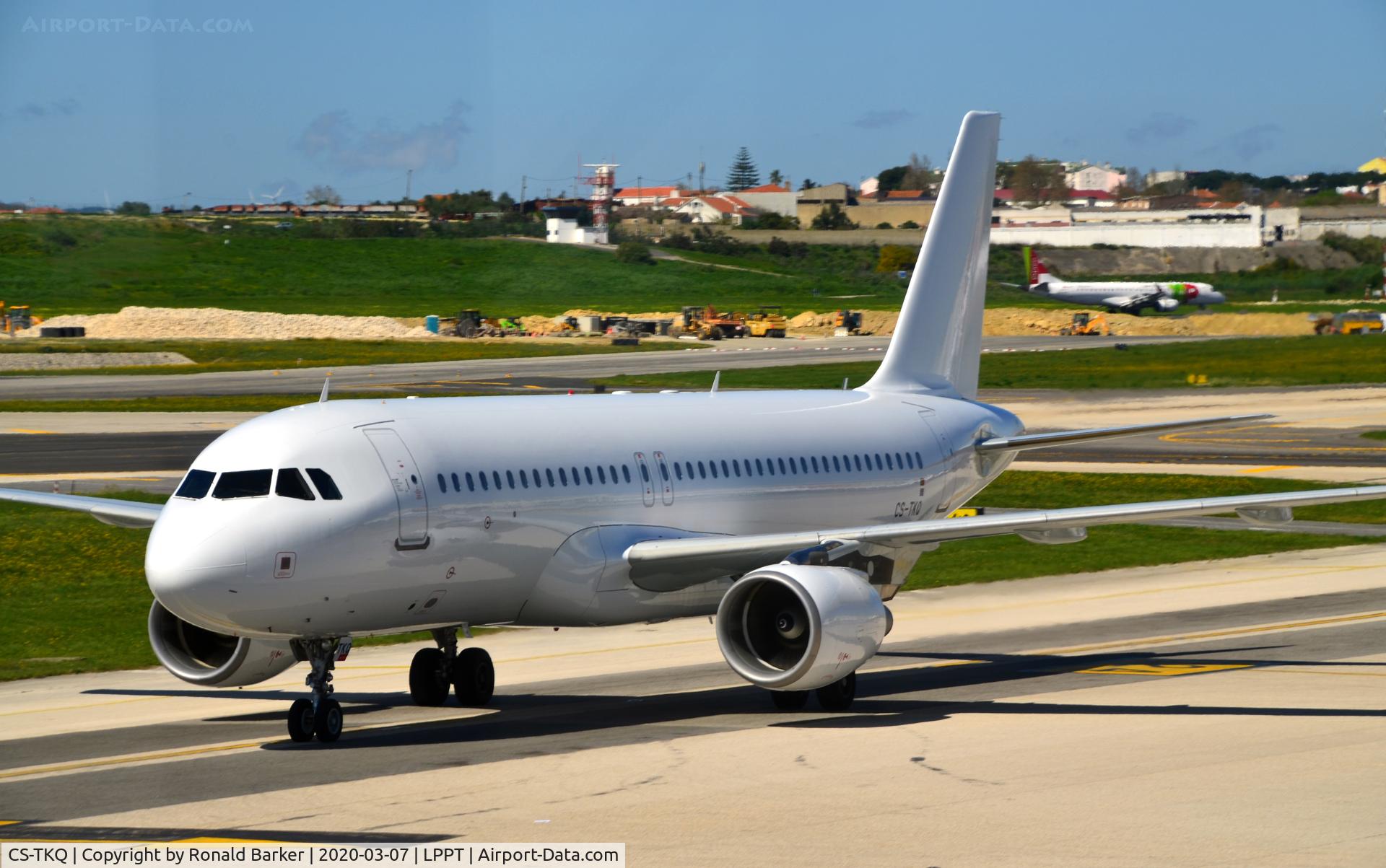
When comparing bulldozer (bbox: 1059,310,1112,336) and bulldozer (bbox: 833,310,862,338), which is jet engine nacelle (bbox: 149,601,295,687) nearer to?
bulldozer (bbox: 1059,310,1112,336)

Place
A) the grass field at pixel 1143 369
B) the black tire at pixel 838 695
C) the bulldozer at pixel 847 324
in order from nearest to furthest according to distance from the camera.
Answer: the black tire at pixel 838 695 < the grass field at pixel 1143 369 < the bulldozer at pixel 847 324

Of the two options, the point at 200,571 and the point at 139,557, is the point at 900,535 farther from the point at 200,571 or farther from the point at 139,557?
the point at 139,557

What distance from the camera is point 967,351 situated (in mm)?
35969

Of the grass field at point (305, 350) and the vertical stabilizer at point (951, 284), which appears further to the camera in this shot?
the grass field at point (305, 350)

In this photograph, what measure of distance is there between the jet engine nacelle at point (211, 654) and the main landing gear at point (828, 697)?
7.07 metres

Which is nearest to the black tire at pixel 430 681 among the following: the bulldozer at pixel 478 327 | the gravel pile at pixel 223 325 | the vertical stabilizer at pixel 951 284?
the vertical stabilizer at pixel 951 284

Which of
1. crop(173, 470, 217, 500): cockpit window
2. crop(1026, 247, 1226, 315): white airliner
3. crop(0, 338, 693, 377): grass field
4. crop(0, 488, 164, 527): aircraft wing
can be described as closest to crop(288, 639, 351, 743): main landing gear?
crop(173, 470, 217, 500): cockpit window

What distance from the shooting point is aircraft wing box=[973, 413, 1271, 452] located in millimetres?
28875

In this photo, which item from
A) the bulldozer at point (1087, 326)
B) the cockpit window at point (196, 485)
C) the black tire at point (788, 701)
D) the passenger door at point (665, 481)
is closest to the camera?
the cockpit window at point (196, 485)

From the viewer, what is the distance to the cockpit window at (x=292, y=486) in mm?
22812

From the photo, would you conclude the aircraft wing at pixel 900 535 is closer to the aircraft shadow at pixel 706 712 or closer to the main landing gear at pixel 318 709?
the aircraft shadow at pixel 706 712

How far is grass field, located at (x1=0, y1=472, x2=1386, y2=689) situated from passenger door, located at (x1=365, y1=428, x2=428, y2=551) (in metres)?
10.2

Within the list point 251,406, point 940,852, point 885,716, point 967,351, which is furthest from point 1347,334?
point 940,852

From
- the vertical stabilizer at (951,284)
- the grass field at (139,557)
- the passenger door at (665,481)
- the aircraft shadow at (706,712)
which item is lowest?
the grass field at (139,557)
